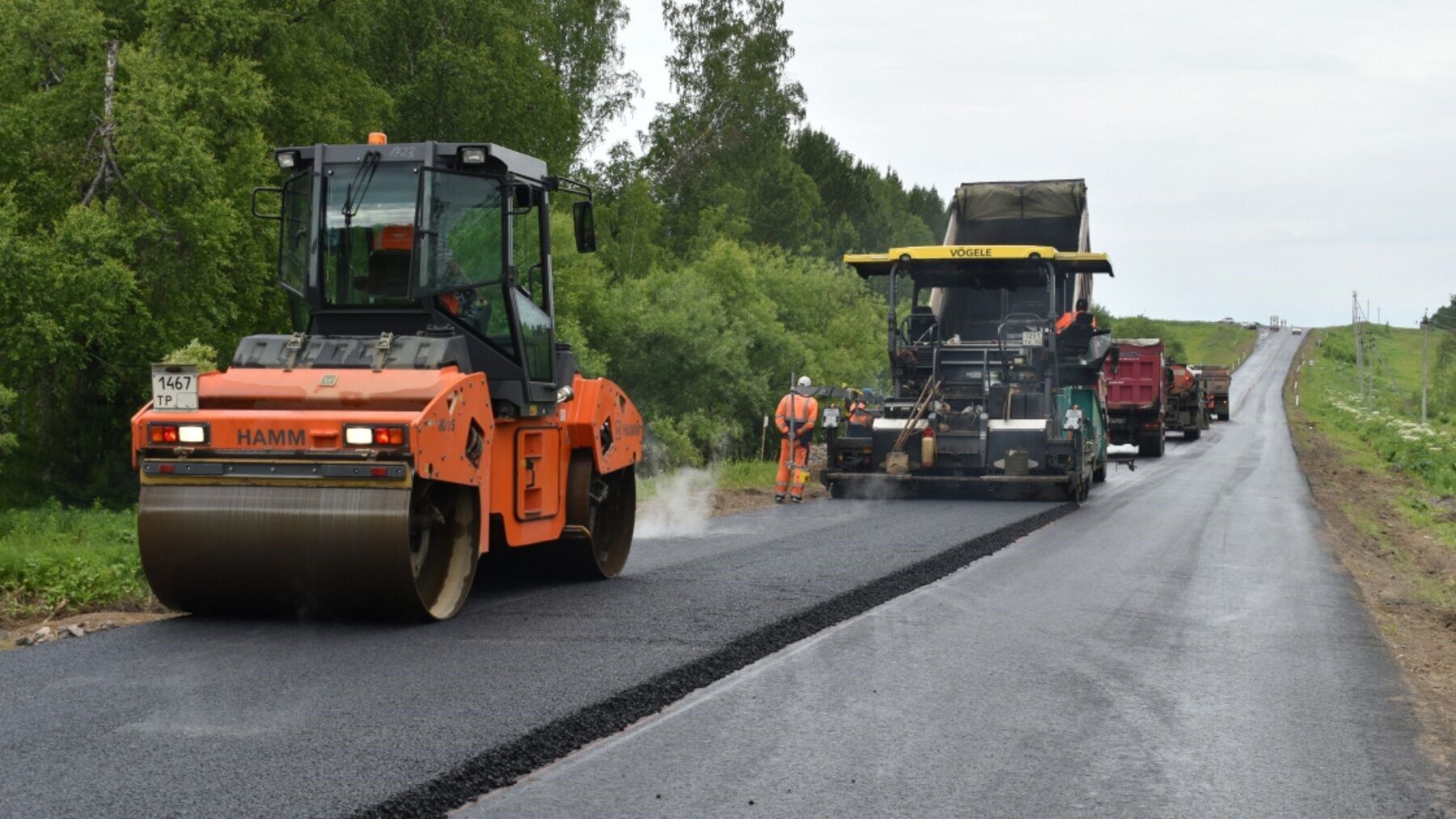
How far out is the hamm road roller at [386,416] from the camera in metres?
6.88

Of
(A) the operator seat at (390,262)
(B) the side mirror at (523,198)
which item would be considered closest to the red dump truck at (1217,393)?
(B) the side mirror at (523,198)

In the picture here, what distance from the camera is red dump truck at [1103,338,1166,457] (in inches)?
1200

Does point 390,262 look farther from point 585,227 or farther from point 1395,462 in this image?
point 1395,462

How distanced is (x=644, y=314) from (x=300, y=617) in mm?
16014

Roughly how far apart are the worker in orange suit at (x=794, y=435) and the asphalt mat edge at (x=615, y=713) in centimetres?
722

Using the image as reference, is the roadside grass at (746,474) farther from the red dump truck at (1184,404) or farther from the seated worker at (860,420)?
the red dump truck at (1184,404)

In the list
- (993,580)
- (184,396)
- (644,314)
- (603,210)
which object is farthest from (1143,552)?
(603,210)

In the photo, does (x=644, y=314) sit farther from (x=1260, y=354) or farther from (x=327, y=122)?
(x=1260, y=354)

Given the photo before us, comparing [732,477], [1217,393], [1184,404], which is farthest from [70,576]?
[1217,393]

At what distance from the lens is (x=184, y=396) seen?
23.3ft

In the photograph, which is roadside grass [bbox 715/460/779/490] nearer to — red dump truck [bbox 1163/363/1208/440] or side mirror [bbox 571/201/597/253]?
side mirror [bbox 571/201/597/253]

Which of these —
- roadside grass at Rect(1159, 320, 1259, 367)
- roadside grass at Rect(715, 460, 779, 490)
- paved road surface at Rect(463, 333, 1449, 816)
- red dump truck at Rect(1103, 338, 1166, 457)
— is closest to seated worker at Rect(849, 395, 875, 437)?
roadside grass at Rect(715, 460, 779, 490)

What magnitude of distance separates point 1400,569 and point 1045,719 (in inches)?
349

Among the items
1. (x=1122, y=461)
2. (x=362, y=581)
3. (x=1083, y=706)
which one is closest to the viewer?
(x=1083, y=706)
